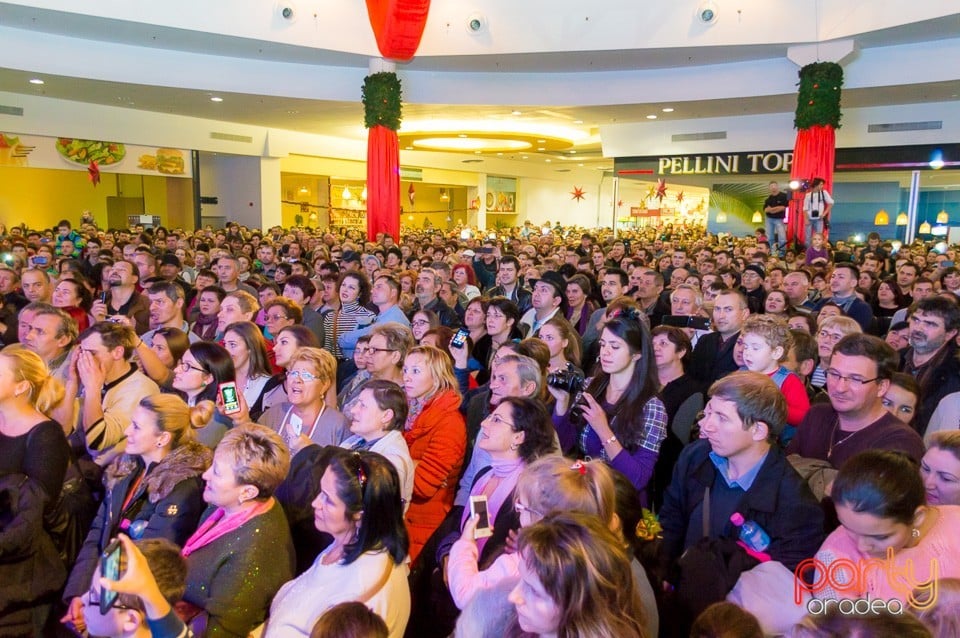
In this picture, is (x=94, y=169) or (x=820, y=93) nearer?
(x=820, y=93)

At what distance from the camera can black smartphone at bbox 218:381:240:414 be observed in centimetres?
328

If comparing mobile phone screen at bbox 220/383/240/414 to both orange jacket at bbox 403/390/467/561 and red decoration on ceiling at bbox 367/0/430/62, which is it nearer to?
orange jacket at bbox 403/390/467/561

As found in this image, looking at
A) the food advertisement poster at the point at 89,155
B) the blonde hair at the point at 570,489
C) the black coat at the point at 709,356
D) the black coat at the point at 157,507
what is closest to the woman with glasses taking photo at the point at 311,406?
the black coat at the point at 157,507

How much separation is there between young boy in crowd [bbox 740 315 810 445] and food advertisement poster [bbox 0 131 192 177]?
53.0 ft

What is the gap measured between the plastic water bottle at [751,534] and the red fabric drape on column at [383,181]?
42.4 feet

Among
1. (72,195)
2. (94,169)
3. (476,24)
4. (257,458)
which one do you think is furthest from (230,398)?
(72,195)

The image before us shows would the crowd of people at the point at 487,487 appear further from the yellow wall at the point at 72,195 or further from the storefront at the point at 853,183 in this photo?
the yellow wall at the point at 72,195

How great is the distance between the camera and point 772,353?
3697 mm

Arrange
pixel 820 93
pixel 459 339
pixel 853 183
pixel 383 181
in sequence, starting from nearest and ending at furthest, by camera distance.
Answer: pixel 459 339, pixel 820 93, pixel 383 181, pixel 853 183

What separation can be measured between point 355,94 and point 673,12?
688cm

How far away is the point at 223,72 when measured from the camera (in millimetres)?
14039

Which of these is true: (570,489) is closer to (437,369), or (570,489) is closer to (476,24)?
(437,369)

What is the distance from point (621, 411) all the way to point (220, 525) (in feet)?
6.23

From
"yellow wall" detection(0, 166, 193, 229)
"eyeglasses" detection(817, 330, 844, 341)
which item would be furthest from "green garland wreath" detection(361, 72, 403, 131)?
"eyeglasses" detection(817, 330, 844, 341)
